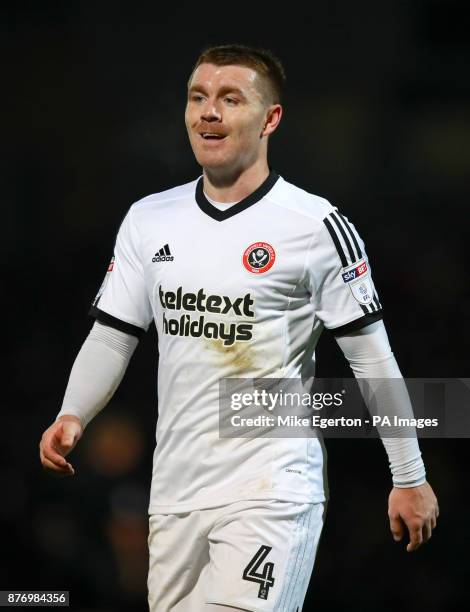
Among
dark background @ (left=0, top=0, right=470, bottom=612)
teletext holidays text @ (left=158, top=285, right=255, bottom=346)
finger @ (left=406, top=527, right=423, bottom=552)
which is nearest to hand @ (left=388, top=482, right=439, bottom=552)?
finger @ (left=406, top=527, right=423, bottom=552)

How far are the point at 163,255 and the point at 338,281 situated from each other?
0.55 m

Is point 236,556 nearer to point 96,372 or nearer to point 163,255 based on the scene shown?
point 96,372

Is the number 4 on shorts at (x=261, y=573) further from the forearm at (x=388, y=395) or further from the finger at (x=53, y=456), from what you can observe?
the finger at (x=53, y=456)

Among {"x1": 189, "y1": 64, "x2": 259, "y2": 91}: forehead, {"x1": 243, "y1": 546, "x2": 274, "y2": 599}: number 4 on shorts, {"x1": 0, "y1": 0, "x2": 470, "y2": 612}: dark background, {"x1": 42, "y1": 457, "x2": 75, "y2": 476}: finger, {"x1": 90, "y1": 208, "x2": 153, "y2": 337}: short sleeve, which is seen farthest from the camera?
{"x1": 0, "y1": 0, "x2": 470, "y2": 612}: dark background

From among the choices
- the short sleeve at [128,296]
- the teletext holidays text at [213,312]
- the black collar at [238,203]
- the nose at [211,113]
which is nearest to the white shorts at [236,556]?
the teletext holidays text at [213,312]

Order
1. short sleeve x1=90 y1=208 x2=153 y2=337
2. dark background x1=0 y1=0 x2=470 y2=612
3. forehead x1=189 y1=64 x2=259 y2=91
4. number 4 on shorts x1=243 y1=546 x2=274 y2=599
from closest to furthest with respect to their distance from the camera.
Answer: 1. number 4 on shorts x1=243 y1=546 x2=274 y2=599
2. forehead x1=189 y1=64 x2=259 y2=91
3. short sleeve x1=90 y1=208 x2=153 y2=337
4. dark background x1=0 y1=0 x2=470 y2=612

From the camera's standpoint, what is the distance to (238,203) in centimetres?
335

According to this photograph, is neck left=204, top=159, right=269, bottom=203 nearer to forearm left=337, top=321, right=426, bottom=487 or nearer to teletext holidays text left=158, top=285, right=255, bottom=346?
teletext holidays text left=158, top=285, right=255, bottom=346

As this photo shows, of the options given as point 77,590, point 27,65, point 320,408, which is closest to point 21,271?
point 27,65

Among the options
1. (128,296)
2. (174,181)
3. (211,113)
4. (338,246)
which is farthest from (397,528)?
(174,181)

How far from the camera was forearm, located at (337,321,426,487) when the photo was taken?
10.6 ft

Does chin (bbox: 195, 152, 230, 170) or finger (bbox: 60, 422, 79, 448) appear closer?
finger (bbox: 60, 422, 79, 448)

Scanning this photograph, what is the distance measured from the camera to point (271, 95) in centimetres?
344

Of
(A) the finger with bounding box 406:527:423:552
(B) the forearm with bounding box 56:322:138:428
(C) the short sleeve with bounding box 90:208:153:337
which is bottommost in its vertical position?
(A) the finger with bounding box 406:527:423:552
